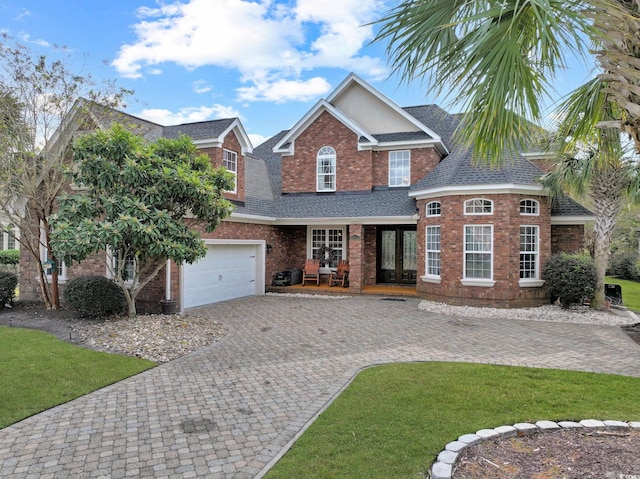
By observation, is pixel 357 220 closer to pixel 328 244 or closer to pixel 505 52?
pixel 328 244

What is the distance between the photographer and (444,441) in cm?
A: 448

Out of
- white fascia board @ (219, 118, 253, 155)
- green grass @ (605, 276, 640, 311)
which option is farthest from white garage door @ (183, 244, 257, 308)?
green grass @ (605, 276, 640, 311)

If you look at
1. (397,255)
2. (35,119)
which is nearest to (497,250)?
(397,255)

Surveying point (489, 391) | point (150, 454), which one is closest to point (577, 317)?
point (489, 391)

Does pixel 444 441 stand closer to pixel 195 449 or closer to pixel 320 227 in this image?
pixel 195 449

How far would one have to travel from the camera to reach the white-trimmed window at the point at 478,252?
527 inches

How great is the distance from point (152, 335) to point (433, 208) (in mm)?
10263

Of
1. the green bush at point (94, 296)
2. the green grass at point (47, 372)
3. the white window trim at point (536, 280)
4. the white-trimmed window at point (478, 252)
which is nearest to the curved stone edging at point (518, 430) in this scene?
the green grass at point (47, 372)

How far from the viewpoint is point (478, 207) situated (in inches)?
532

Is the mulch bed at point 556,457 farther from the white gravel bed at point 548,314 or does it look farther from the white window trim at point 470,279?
the white window trim at point 470,279

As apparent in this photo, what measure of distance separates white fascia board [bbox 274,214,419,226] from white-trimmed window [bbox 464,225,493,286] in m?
2.40

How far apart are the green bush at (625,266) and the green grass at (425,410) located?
1007 inches

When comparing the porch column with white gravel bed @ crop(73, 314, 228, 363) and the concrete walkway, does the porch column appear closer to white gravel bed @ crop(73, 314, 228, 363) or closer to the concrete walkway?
the concrete walkway

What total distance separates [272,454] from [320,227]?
14497 millimetres
